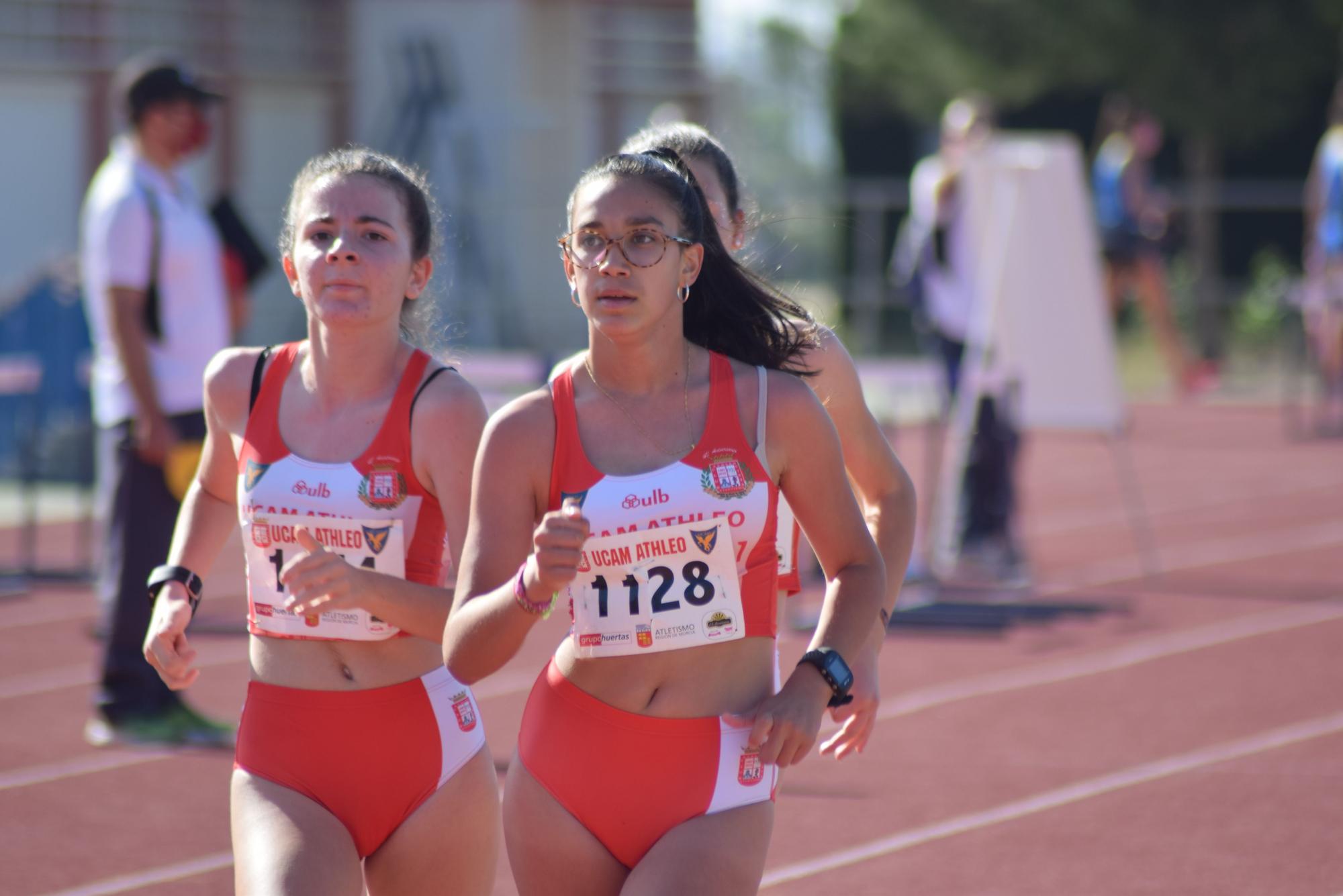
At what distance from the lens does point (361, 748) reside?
344cm

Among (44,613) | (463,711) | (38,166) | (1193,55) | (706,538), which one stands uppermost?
(1193,55)

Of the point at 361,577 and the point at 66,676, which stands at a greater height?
the point at 361,577

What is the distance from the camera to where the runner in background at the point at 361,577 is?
3420 millimetres

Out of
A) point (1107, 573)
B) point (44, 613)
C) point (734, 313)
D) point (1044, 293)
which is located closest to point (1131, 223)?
point (1107, 573)

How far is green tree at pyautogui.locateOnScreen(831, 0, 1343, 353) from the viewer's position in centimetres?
2208

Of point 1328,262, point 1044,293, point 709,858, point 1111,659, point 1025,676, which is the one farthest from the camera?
point 1328,262

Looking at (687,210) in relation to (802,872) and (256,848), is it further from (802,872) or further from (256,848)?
(802,872)

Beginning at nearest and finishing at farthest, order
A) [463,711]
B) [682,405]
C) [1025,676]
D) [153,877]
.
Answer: [682,405] < [463,711] < [153,877] < [1025,676]

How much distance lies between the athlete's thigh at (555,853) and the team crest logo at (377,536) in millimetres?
634

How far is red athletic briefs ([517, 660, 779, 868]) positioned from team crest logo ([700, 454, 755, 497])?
0.41m

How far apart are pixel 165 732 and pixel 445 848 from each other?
11.3 ft

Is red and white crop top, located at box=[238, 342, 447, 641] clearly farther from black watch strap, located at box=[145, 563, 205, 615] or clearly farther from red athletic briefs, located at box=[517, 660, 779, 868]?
red athletic briefs, located at box=[517, 660, 779, 868]

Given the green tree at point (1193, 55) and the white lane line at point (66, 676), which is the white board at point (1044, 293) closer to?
the white lane line at point (66, 676)

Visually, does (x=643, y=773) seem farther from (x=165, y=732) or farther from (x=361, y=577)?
(x=165, y=732)
